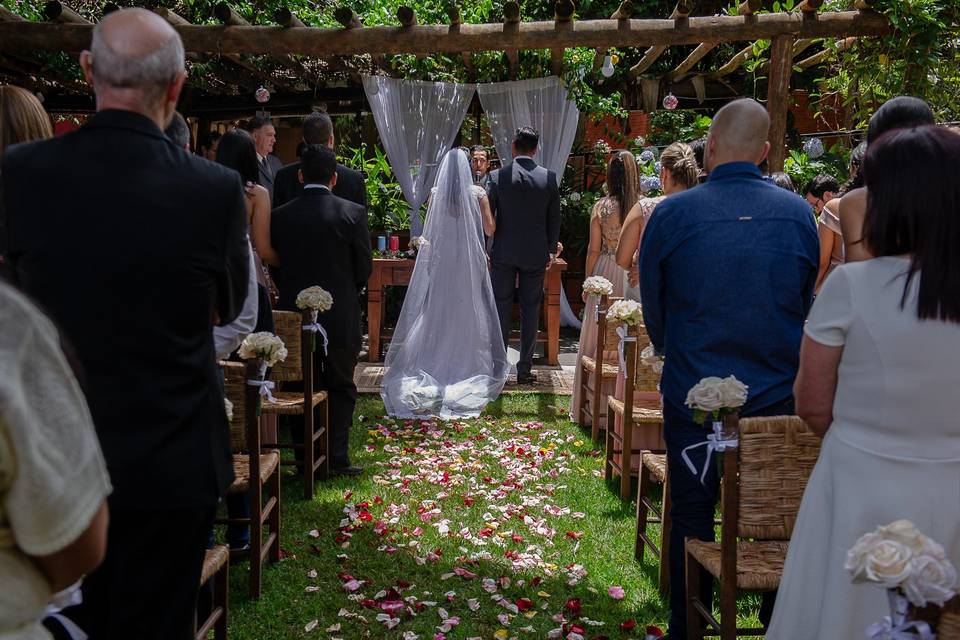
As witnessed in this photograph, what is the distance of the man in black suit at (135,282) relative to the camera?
1.97 m

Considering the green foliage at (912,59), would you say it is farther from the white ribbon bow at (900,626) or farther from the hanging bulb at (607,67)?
the white ribbon bow at (900,626)

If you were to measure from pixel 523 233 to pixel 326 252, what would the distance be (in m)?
3.37

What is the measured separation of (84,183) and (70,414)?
1000 millimetres

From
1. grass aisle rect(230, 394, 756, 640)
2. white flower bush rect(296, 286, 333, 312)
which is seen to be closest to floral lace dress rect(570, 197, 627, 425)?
grass aisle rect(230, 394, 756, 640)

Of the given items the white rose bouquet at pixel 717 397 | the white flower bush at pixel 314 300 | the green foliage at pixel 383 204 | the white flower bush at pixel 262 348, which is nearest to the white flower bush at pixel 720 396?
the white rose bouquet at pixel 717 397

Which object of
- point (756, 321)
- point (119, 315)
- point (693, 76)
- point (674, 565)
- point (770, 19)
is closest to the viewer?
point (119, 315)

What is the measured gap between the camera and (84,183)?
6.52 ft

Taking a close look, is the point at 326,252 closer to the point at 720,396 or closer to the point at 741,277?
the point at 741,277

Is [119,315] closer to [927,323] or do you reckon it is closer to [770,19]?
[927,323]

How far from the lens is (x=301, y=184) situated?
20.6 ft

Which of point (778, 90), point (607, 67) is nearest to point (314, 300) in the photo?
point (778, 90)

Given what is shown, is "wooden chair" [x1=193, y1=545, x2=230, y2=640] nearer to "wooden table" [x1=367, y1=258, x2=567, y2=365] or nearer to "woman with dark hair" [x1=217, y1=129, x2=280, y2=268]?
"woman with dark hair" [x1=217, y1=129, x2=280, y2=268]

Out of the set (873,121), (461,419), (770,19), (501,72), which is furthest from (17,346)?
(501,72)

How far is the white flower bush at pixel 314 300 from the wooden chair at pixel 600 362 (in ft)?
5.92
